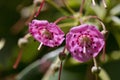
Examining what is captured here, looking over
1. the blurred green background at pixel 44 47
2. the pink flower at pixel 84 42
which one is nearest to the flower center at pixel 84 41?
the pink flower at pixel 84 42

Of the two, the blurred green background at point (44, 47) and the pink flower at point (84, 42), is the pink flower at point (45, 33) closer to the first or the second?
the pink flower at point (84, 42)

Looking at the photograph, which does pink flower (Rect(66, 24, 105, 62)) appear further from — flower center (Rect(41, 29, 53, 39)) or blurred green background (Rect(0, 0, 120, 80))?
blurred green background (Rect(0, 0, 120, 80))

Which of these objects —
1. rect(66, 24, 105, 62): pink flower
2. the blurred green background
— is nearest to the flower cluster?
rect(66, 24, 105, 62): pink flower

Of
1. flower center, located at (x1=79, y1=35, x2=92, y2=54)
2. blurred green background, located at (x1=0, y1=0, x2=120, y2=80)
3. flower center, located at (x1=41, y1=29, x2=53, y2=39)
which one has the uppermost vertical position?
flower center, located at (x1=41, y1=29, x2=53, y2=39)

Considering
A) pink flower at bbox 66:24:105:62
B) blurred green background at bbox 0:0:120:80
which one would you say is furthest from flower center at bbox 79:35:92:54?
blurred green background at bbox 0:0:120:80

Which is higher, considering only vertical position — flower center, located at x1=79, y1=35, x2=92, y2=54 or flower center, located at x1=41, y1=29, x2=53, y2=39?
flower center, located at x1=41, y1=29, x2=53, y2=39

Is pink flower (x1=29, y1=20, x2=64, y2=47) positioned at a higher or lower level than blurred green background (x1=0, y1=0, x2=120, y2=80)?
higher

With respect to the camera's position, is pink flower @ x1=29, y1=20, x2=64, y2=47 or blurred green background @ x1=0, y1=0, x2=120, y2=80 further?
blurred green background @ x1=0, y1=0, x2=120, y2=80
